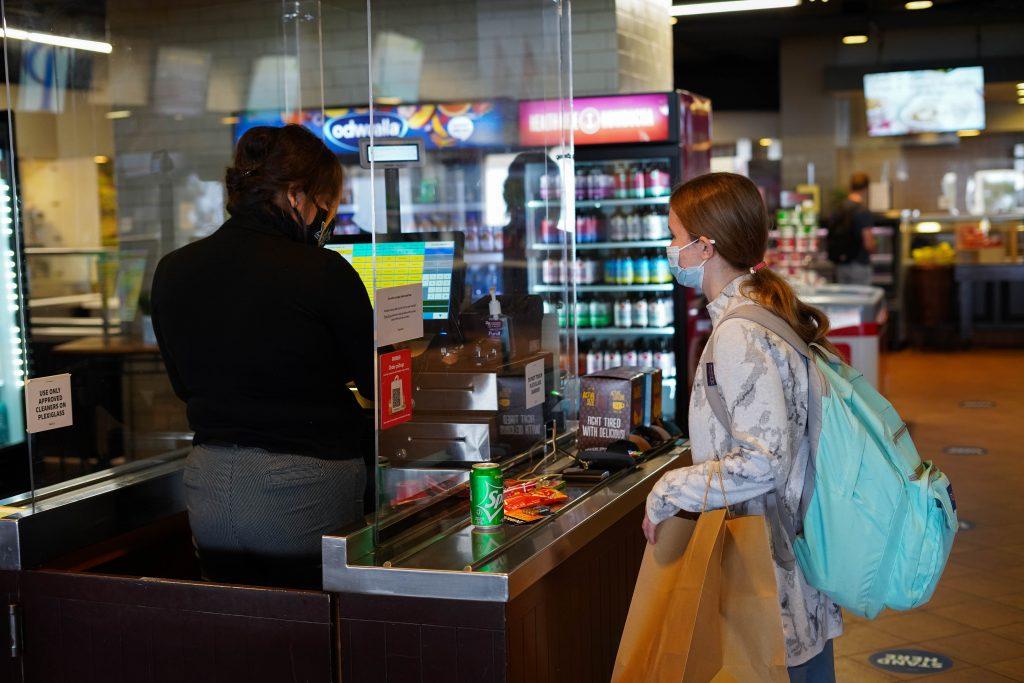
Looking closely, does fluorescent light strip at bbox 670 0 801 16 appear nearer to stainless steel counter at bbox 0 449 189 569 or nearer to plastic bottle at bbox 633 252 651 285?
plastic bottle at bbox 633 252 651 285

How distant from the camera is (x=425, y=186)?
5605 millimetres

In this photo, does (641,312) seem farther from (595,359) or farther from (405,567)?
(405,567)

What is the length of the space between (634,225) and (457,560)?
4.98m

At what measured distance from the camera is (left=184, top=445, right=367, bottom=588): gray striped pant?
2352 mm

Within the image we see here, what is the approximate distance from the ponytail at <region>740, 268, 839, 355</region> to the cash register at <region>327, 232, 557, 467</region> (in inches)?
27.5

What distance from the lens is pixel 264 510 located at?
2.36 meters

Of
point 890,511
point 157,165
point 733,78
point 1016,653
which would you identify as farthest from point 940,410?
point 733,78

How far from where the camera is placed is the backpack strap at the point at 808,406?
2.15 metres

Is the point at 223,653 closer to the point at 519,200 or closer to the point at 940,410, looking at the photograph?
the point at 519,200

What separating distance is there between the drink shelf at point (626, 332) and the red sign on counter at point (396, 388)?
4.73 meters

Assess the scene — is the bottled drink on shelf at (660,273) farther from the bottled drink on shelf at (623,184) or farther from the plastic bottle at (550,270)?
the plastic bottle at (550,270)

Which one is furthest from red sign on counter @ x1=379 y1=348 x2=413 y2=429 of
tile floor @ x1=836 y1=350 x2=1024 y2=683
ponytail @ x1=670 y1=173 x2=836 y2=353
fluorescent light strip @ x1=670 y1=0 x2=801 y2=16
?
fluorescent light strip @ x1=670 y1=0 x2=801 y2=16

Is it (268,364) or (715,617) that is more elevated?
(268,364)


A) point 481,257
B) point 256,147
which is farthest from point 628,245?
point 256,147
